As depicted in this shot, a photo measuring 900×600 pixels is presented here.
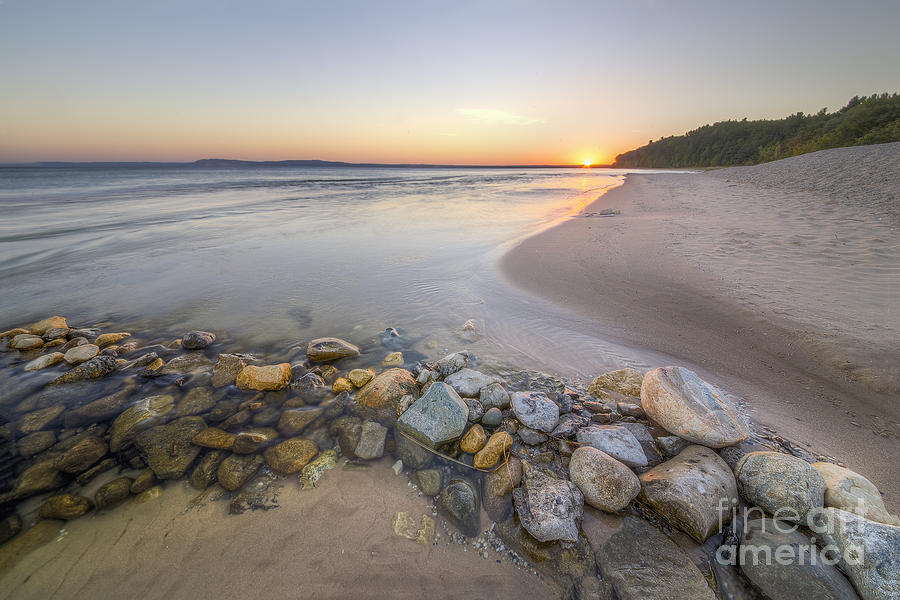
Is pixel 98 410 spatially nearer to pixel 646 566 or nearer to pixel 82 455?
pixel 82 455

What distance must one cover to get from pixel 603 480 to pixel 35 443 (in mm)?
5296

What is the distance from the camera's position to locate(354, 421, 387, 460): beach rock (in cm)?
289

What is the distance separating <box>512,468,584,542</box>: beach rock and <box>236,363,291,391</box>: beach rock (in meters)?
2.91

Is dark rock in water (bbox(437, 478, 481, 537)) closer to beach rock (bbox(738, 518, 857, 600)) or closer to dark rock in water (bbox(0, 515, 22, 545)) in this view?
beach rock (bbox(738, 518, 857, 600))

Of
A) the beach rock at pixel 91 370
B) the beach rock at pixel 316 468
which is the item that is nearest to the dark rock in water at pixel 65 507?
the beach rock at pixel 316 468

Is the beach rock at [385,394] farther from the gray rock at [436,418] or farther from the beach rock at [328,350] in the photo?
the beach rock at [328,350]

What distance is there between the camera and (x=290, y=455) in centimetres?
287

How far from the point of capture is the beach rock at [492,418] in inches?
119

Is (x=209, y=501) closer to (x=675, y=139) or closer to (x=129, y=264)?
(x=129, y=264)

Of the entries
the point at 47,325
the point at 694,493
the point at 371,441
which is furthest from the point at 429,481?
the point at 47,325

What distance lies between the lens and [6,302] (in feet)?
20.7

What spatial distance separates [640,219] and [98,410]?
48.5 feet

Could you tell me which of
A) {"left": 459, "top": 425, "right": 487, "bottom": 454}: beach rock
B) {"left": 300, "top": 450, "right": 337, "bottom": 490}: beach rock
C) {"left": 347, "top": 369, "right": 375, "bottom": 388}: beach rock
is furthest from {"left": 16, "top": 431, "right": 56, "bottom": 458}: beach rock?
{"left": 459, "top": 425, "right": 487, "bottom": 454}: beach rock

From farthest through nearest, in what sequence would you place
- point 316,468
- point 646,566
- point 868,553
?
point 316,468 → point 646,566 → point 868,553
